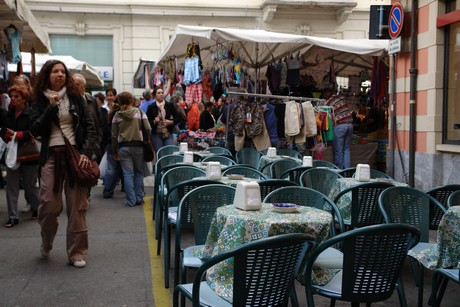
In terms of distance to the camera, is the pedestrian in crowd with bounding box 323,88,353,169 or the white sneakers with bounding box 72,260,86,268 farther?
the pedestrian in crowd with bounding box 323,88,353,169

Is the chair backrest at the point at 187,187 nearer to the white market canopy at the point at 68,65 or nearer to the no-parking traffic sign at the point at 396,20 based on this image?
the no-parking traffic sign at the point at 396,20

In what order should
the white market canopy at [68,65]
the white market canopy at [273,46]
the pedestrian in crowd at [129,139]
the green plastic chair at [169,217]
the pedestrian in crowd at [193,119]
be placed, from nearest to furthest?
the green plastic chair at [169,217] → the pedestrian in crowd at [129,139] → the white market canopy at [273,46] → the pedestrian in crowd at [193,119] → the white market canopy at [68,65]

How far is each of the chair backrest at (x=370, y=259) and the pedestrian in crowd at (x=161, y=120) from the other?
7.31m

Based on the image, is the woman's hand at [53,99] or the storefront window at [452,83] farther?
the storefront window at [452,83]

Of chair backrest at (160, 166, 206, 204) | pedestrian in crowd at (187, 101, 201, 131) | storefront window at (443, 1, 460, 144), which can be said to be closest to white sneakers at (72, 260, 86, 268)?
chair backrest at (160, 166, 206, 204)

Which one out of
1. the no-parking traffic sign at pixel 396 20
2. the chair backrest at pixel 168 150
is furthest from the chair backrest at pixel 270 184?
the no-parking traffic sign at pixel 396 20

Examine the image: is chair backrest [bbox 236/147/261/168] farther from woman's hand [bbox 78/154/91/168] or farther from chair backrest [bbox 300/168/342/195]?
woman's hand [bbox 78/154/91/168]

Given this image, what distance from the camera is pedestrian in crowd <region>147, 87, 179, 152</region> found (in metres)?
9.91

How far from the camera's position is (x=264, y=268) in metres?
2.58

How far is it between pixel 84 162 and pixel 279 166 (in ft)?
9.64

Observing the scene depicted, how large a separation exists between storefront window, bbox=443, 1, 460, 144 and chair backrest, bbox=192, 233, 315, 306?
6.75 m

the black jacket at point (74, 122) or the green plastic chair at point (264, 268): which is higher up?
the black jacket at point (74, 122)

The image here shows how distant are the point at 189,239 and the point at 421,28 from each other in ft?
18.9

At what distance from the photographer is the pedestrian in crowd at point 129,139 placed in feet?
26.7
